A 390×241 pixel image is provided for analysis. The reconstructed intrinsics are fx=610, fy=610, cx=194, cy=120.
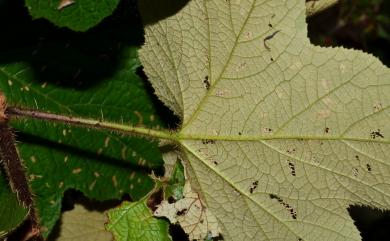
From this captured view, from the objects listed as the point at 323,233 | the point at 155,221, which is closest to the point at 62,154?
the point at 155,221

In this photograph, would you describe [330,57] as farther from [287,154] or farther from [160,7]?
[160,7]

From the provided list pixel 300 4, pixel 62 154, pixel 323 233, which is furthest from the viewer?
pixel 62 154

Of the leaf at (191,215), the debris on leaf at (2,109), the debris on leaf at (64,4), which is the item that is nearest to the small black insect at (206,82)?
the leaf at (191,215)

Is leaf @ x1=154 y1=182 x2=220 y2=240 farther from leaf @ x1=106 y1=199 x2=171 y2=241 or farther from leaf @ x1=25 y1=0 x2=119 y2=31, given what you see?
leaf @ x1=25 y1=0 x2=119 y2=31

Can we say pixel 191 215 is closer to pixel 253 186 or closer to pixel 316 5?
pixel 253 186

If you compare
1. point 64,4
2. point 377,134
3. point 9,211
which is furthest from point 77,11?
point 377,134

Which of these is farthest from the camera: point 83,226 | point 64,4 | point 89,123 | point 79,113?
point 83,226
